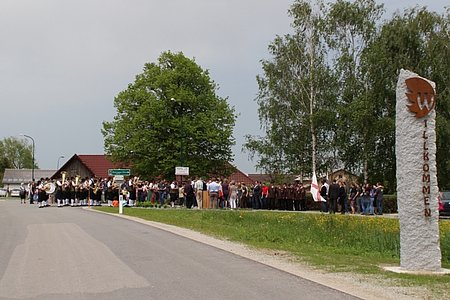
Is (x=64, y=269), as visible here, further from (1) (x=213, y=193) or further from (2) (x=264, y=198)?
(2) (x=264, y=198)

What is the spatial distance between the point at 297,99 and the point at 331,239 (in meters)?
29.6

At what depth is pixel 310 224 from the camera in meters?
21.9

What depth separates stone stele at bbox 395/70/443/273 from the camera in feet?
39.5

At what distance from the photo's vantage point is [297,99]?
156ft

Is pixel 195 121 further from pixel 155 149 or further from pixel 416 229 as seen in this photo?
pixel 416 229

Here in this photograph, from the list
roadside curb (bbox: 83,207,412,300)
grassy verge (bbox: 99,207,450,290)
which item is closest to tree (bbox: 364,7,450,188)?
grassy verge (bbox: 99,207,450,290)

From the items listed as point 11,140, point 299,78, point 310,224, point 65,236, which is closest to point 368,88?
point 299,78

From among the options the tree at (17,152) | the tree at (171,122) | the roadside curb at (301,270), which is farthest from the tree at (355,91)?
the tree at (17,152)

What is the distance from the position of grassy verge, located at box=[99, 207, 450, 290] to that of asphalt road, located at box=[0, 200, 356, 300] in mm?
Answer: 1719

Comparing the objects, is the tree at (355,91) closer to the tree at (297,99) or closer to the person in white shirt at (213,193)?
the tree at (297,99)

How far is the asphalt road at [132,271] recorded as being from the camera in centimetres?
927

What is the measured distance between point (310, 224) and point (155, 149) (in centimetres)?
3850

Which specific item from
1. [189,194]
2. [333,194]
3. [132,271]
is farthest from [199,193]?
[132,271]

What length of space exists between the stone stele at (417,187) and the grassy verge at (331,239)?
82 centimetres
